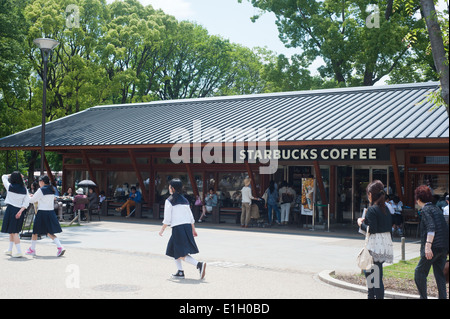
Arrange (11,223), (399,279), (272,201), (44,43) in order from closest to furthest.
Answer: (399,279) → (11,223) → (44,43) → (272,201)

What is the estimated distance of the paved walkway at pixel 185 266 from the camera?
828 centimetres

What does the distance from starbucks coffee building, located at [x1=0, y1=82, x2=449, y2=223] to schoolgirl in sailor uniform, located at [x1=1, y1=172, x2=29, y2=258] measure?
30.3 ft

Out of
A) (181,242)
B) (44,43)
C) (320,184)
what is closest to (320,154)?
(320,184)

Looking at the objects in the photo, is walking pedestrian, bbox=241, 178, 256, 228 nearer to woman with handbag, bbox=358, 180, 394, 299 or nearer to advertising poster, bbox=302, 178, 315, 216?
advertising poster, bbox=302, 178, 315, 216

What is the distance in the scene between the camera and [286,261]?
39.1ft

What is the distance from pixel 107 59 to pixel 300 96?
15.7 meters

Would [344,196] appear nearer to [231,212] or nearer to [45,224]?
[231,212]

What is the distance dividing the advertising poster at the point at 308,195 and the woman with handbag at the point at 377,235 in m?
12.0

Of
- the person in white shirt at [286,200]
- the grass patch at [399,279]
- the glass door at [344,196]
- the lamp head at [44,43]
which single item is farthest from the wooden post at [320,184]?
the lamp head at [44,43]

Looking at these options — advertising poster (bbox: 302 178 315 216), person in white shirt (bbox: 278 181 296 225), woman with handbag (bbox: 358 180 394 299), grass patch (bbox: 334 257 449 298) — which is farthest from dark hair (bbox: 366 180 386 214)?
person in white shirt (bbox: 278 181 296 225)

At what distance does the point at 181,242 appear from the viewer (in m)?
9.52

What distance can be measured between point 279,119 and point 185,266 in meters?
11.7

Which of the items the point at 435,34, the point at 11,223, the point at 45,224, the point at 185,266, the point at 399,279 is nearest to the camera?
the point at 435,34

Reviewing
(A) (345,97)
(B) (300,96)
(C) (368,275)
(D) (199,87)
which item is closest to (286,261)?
(C) (368,275)
